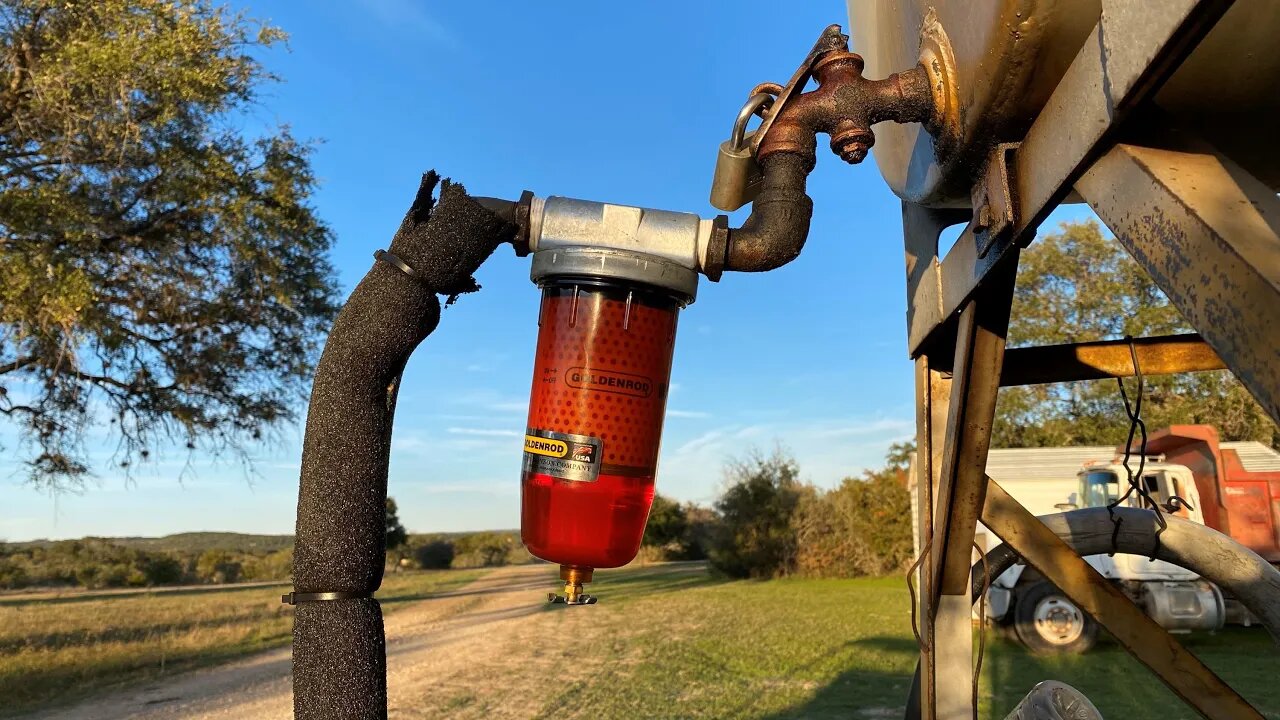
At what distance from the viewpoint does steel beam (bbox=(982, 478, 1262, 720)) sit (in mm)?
2095

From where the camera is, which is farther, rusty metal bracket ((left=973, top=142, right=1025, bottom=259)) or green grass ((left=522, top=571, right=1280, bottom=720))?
green grass ((left=522, top=571, right=1280, bottom=720))

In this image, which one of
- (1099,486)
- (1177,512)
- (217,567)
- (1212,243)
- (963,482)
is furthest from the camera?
(217,567)

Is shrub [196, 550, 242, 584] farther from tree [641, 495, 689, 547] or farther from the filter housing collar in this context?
the filter housing collar

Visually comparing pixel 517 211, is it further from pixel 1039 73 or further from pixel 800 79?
pixel 1039 73

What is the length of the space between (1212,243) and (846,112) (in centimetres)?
85

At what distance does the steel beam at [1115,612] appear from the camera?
2.10 metres

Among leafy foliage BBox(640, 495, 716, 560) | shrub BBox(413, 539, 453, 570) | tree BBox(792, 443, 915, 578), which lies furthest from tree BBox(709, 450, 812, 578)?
shrub BBox(413, 539, 453, 570)

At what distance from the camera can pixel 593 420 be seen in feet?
5.01

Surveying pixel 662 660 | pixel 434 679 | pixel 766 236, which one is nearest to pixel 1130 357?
pixel 766 236

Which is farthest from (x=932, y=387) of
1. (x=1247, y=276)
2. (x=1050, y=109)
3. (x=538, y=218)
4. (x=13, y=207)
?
(x=13, y=207)

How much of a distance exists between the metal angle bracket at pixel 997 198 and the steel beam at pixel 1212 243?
0.38m

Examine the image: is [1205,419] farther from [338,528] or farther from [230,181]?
[338,528]

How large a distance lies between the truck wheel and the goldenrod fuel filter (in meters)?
9.69

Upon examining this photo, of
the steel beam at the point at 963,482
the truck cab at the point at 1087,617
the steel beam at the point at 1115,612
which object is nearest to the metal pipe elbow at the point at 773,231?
the steel beam at the point at 963,482
